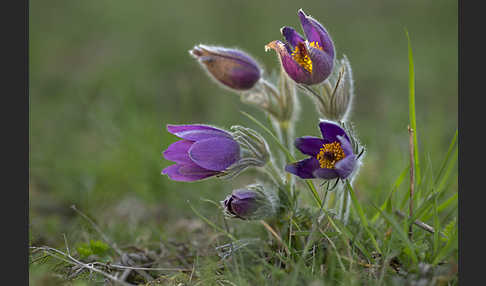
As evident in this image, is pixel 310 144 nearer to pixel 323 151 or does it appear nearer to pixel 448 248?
pixel 323 151

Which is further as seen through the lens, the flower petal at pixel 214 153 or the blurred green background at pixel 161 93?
the blurred green background at pixel 161 93

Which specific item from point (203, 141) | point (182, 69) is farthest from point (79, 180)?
point (182, 69)

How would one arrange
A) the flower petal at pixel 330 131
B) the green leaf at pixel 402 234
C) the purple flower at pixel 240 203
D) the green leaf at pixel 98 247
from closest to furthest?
the green leaf at pixel 402 234
the flower petal at pixel 330 131
the purple flower at pixel 240 203
the green leaf at pixel 98 247

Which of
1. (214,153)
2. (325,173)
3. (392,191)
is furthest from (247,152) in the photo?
(392,191)

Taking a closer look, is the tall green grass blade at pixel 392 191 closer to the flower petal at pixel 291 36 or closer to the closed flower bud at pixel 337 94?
the closed flower bud at pixel 337 94

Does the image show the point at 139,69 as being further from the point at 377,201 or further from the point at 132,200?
the point at 377,201

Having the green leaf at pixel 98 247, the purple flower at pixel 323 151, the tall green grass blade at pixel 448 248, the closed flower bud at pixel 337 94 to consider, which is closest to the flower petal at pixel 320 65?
the closed flower bud at pixel 337 94

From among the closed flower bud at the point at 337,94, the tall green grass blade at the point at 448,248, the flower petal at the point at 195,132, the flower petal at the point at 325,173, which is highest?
the closed flower bud at the point at 337,94
